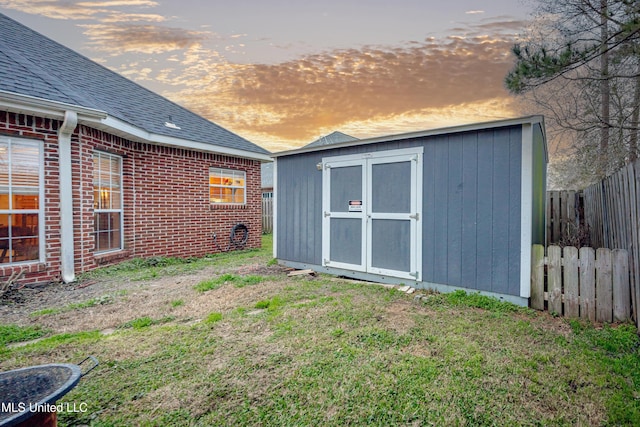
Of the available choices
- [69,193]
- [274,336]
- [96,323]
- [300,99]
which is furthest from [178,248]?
[274,336]

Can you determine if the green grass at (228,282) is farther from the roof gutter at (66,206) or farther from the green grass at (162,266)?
the roof gutter at (66,206)

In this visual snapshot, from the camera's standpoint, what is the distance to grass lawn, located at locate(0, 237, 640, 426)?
2.11 meters

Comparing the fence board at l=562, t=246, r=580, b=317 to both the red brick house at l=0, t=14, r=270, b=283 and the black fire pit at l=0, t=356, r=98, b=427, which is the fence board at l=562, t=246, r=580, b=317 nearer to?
the black fire pit at l=0, t=356, r=98, b=427

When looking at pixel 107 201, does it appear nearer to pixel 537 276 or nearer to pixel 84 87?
pixel 84 87

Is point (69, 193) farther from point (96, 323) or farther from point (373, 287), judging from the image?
point (373, 287)

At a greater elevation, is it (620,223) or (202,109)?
(202,109)

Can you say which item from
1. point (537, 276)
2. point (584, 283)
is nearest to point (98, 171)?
point (537, 276)

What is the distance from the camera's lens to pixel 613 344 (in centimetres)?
305

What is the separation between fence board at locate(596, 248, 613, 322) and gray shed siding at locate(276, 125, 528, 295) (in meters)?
0.79

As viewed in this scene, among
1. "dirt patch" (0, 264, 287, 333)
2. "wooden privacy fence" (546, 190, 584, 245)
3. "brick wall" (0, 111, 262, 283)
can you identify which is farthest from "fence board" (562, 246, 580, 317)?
"brick wall" (0, 111, 262, 283)

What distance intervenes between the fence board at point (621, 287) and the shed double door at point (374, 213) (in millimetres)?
2258

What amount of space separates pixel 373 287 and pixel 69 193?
5505 millimetres

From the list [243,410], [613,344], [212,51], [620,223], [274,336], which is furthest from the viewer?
[212,51]

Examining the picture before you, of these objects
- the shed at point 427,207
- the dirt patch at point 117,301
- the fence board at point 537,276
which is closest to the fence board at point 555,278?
the fence board at point 537,276
